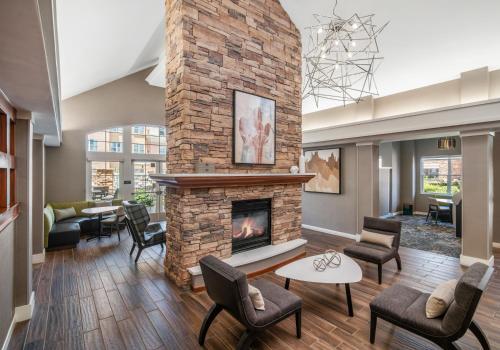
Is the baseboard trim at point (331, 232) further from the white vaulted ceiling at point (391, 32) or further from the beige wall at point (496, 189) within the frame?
the white vaulted ceiling at point (391, 32)

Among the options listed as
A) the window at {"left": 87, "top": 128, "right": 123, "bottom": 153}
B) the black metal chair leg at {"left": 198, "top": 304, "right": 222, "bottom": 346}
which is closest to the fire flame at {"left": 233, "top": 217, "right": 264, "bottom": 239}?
the black metal chair leg at {"left": 198, "top": 304, "right": 222, "bottom": 346}

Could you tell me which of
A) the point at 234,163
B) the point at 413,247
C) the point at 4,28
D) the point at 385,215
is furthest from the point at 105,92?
the point at 385,215

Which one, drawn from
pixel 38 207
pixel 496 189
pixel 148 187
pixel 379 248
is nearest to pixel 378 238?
pixel 379 248

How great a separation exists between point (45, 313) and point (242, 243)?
265 cm

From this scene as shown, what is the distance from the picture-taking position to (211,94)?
356 cm

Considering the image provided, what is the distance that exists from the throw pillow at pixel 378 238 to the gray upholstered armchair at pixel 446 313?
154 cm

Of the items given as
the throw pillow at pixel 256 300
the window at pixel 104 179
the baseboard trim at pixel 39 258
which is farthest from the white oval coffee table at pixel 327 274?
the window at pixel 104 179

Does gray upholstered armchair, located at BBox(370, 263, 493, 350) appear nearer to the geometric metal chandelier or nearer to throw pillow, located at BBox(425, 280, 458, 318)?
throw pillow, located at BBox(425, 280, 458, 318)

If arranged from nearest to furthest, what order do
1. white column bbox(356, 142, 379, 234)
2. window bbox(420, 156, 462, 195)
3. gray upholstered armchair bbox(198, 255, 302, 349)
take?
1. gray upholstered armchair bbox(198, 255, 302, 349)
2. white column bbox(356, 142, 379, 234)
3. window bbox(420, 156, 462, 195)

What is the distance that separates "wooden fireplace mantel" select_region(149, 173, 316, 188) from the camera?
313 cm

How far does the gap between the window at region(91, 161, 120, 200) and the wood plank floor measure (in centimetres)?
320

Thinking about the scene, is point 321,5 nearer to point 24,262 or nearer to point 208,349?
point 208,349

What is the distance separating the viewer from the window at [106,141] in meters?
7.18

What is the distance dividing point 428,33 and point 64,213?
8670 millimetres
